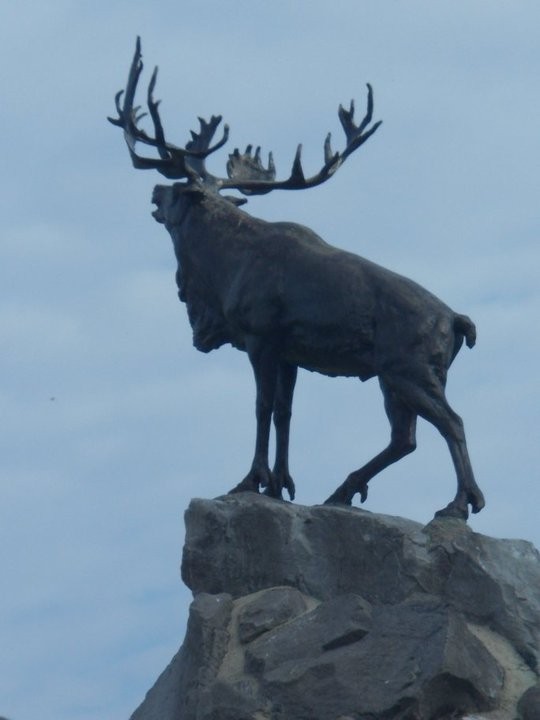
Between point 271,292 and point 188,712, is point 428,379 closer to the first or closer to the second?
point 271,292

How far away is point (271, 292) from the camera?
11.9 meters

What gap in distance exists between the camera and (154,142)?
41.2 ft

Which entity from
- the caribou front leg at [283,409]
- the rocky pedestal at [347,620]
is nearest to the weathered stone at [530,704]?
the rocky pedestal at [347,620]

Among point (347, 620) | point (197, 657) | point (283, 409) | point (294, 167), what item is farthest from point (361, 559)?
point (294, 167)

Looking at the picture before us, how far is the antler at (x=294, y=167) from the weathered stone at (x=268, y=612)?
314 cm

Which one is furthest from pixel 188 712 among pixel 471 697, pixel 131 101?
pixel 131 101

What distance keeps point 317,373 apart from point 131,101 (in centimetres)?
237

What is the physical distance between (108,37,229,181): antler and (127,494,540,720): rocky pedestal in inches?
96.1

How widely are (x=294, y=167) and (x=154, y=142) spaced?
98 cm

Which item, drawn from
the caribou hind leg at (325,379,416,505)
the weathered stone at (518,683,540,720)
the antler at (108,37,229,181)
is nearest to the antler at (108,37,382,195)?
the antler at (108,37,229,181)

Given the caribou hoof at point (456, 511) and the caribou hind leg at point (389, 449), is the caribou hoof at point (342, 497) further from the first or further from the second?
the caribou hoof at point (456, 511)

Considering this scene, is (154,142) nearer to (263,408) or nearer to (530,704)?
(263,408)

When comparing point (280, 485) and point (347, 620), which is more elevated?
point (280, 485)

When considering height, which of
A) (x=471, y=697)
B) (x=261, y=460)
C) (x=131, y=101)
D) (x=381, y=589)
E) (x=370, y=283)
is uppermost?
(x=131, y=101)
